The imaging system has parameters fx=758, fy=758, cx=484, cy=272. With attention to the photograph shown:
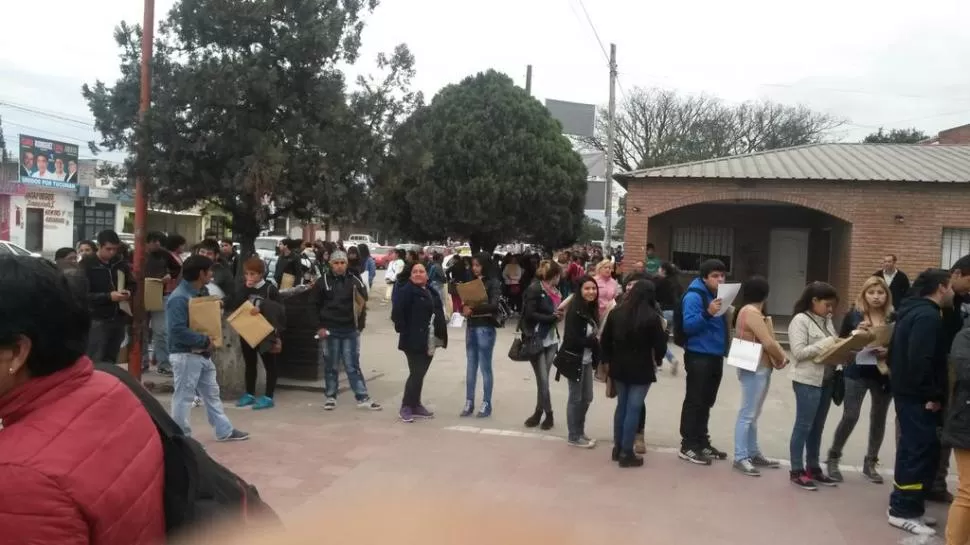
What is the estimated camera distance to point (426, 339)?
790cm

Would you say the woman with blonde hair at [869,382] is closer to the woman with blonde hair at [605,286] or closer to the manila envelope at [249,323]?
the woman with blonde hair at [605,286]

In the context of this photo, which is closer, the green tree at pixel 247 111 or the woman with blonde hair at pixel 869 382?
the woman with blonde hair at pixel 869 382

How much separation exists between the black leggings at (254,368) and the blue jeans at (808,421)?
529 cm

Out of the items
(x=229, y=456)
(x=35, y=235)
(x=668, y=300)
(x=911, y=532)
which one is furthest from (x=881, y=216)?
(x=35, y=235)

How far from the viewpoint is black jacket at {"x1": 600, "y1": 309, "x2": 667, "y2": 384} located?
6414mm

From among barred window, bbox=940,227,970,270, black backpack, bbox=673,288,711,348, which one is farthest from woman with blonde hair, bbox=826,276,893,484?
barred window, bbox=940,227,970,270

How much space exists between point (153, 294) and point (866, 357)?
7.76 metres

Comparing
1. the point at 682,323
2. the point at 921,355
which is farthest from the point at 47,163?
the point at 921,355

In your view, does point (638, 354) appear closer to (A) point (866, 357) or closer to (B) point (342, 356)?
(A) point (866, 357)

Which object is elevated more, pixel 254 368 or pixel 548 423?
pixel 254 368

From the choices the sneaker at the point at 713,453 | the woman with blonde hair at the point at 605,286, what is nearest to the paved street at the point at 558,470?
the sneaker at the point at 713,453

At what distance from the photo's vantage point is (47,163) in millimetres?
38906

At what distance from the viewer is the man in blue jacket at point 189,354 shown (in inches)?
251

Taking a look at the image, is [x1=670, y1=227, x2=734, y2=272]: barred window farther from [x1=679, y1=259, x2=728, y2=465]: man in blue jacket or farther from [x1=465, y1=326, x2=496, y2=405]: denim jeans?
[x1=679, y1=259, x2=728, y2=465]: man in blue jacket
